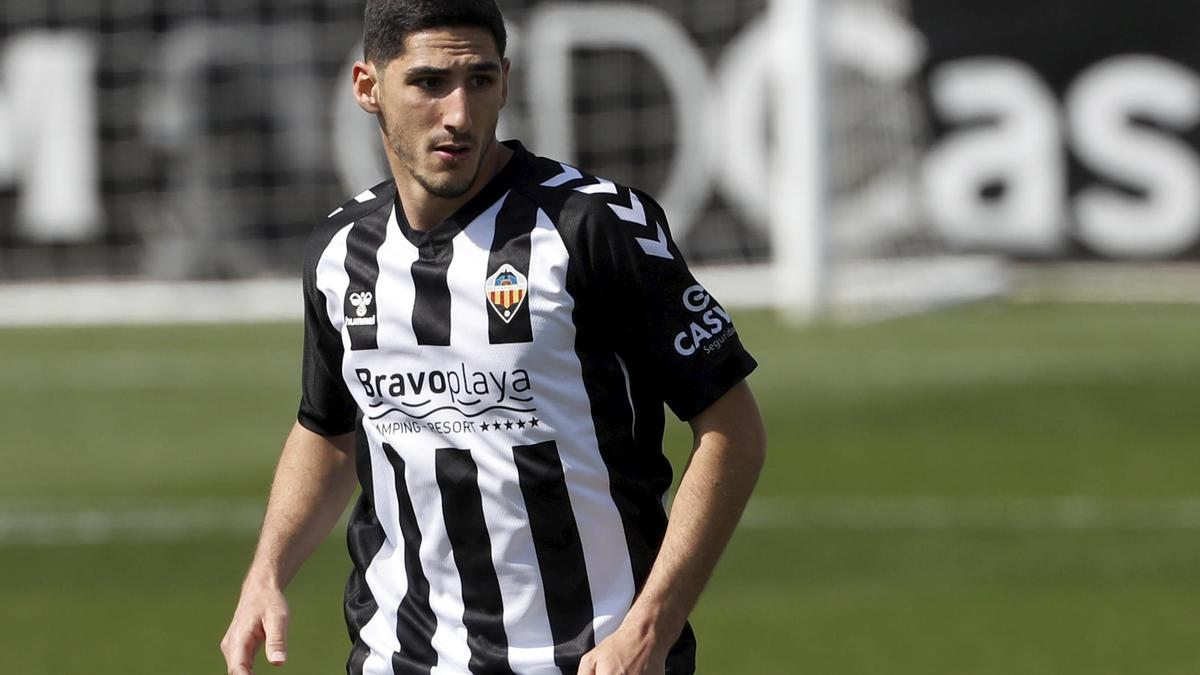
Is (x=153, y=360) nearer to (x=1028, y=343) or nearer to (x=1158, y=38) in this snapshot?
(x=1028, y=343)

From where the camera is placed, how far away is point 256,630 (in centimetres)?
332

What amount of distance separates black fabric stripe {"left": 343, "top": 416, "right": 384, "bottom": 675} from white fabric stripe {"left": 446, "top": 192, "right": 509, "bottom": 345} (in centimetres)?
33

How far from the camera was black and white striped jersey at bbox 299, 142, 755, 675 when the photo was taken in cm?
311

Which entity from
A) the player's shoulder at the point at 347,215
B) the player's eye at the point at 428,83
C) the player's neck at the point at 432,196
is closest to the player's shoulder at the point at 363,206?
the player's shoulder at the point at 347,215

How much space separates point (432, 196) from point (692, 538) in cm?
69

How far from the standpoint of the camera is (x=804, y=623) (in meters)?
7.17

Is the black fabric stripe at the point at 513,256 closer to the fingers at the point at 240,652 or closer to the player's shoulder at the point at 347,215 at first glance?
the player's shoulder at the point at 347,215

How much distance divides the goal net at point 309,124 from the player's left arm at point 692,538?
40.1ft

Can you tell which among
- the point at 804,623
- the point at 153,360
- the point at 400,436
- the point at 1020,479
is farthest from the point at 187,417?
the point at 400,436

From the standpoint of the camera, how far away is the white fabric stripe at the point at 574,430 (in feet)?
10.3

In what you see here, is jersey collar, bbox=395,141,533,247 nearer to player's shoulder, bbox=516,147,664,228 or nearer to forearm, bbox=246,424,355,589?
player's shoulder, bbox=516,147,664,228

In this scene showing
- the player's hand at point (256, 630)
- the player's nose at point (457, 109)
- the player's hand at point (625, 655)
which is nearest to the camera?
the player's hand at point (625, 655)

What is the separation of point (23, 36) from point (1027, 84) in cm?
765

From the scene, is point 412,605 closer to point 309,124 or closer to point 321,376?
point 321,376
